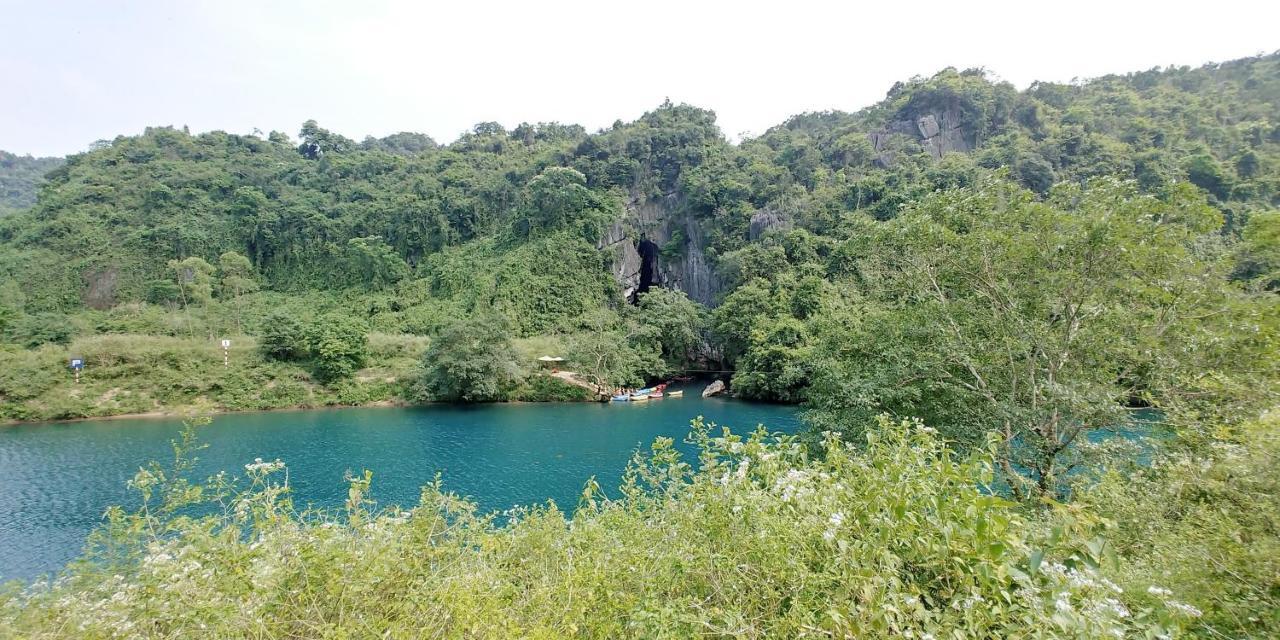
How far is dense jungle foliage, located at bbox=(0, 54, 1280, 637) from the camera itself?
213 cm

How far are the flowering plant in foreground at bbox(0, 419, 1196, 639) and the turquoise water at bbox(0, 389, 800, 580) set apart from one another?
781cm

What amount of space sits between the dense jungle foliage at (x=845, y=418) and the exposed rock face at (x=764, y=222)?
0.42 metres

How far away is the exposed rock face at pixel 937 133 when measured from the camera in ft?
115

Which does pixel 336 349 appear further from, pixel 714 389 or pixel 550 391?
pixel 714 389

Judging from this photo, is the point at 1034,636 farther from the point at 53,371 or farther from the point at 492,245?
the point at 492,245

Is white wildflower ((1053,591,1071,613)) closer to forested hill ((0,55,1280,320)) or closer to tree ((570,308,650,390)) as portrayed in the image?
tree ((570,308,650,390))

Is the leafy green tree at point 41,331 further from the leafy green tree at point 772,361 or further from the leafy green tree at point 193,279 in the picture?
the leafy green tree at point 772,361

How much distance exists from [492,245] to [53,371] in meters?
22.5

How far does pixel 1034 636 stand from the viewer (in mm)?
1544

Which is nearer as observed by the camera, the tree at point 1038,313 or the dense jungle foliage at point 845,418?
the dense jungle foliage at point 845,418

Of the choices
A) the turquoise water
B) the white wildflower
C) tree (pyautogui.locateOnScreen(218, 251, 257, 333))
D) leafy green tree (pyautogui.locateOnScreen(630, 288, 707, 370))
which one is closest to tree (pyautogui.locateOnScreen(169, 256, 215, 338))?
tree (pyautogui.locateOnScreen(218, 251, 257, 333))

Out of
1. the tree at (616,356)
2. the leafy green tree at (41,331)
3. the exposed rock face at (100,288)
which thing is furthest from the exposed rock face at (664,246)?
the exposed rock face at (100,288)

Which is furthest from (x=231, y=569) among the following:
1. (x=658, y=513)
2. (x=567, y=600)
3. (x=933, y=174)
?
(x=933, y=174)

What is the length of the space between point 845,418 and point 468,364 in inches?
742
